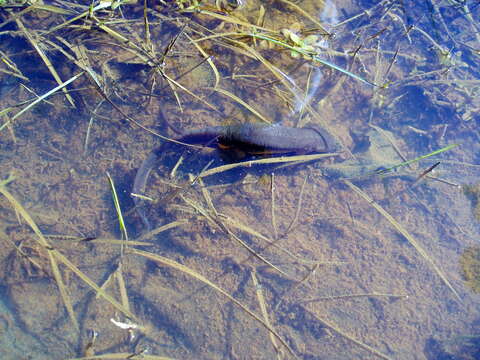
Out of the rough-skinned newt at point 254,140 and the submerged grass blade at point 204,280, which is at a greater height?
the rough-skinned newt at point 254,140

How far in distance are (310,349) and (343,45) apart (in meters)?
3.53

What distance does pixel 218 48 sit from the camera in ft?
11.9

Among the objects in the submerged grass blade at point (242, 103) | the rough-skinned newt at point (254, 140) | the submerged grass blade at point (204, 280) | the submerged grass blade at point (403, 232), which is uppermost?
the submerged grass blade at point (242, 103)

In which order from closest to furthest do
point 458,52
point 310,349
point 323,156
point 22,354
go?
point 22,354, point 310,349, point 323,156, point 458,52

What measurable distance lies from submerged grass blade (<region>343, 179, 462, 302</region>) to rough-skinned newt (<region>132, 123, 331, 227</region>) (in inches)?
23.7

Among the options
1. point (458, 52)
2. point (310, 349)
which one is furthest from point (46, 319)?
point (458, 52)

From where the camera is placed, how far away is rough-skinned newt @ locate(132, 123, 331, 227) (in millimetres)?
3338

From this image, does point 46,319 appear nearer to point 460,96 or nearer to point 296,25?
point 296,25

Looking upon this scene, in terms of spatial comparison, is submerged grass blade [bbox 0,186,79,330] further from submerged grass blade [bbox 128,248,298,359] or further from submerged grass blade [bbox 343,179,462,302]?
submerged grass blade [bbox 343,179,462,302]

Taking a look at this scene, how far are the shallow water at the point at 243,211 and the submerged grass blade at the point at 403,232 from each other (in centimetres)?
2

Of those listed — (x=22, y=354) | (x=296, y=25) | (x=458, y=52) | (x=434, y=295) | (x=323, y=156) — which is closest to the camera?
(x=22, y=354)

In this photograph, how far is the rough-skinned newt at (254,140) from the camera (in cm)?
334

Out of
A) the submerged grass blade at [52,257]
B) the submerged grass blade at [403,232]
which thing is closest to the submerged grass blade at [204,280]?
the submerged grass blade at [52,257]

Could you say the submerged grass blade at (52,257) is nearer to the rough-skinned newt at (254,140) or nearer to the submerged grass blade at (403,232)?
the rough-skinned newt at (254,140)
